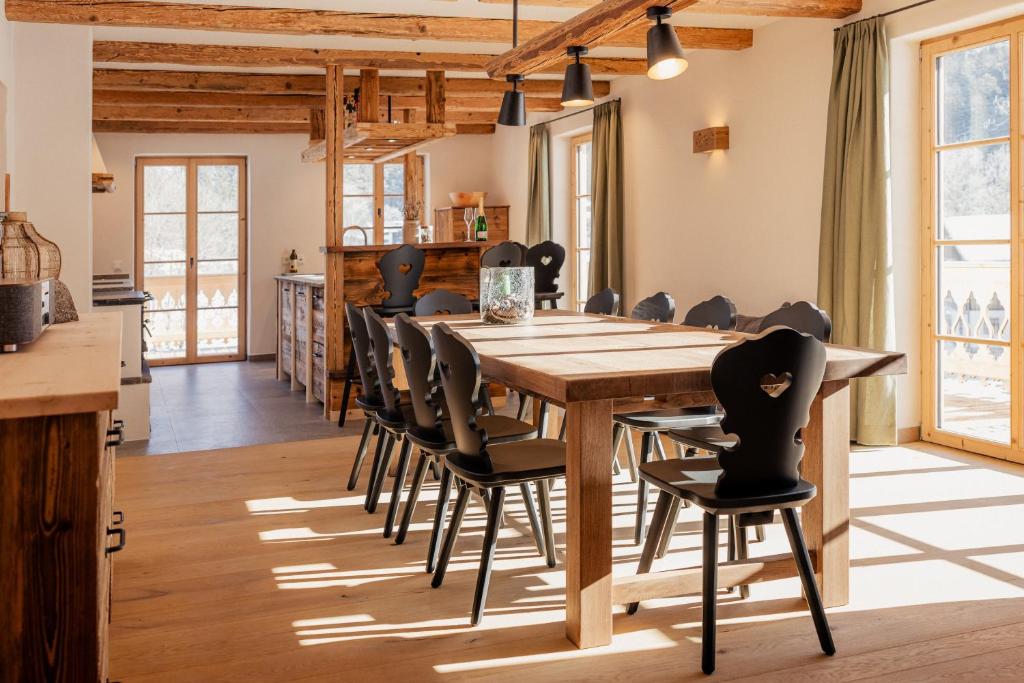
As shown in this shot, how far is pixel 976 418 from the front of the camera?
5352 mm

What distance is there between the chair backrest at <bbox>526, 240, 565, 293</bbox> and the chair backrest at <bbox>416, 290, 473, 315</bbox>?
1869 millimetres

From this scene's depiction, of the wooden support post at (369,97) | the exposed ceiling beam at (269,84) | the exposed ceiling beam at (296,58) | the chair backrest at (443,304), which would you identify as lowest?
the chair backrest at (443,304)

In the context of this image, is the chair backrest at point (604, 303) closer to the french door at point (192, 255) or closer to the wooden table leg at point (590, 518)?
the wooden table leg at point (590, 518)

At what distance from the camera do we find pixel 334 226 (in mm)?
7086

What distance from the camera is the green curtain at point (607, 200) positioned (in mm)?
8383

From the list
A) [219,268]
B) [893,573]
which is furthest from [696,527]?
[219,268]

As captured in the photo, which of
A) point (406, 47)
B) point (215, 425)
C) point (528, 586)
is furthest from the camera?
point (406, 47)

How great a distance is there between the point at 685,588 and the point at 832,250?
3.53m

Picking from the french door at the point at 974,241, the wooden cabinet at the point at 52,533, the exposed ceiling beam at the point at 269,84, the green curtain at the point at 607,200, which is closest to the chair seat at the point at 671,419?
the french door at the point at 974,241

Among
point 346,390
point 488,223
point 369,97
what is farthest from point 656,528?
point 488,223

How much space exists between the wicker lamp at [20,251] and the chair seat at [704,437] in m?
2.24

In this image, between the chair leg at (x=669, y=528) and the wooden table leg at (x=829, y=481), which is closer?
the wooden table leg at (x=829, y=481)

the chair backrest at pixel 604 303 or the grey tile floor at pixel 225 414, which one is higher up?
the chair backrest at pixel 604 303

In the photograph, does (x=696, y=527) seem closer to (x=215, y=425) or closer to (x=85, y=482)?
(x=85, y=482)
